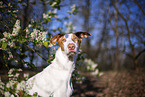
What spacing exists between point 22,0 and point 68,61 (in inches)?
100

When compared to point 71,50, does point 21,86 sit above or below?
below

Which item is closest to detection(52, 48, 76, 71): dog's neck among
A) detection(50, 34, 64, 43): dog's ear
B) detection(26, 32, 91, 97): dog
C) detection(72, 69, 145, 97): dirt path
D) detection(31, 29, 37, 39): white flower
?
detection(26, 32, 91, 97): dog

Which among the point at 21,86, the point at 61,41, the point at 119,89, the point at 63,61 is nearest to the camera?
the point at 21,86

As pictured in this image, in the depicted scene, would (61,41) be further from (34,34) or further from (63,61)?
(34,34)

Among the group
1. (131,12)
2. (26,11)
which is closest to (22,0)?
(26,11)

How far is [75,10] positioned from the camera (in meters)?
3.91

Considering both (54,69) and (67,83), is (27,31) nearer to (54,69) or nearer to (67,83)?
(54,69)

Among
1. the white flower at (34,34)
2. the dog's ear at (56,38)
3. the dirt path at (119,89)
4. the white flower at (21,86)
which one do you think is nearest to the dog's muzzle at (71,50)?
the dog's ear at (56,38)

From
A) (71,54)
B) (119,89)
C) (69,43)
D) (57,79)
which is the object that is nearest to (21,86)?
(57,79)

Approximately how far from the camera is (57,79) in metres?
2.55

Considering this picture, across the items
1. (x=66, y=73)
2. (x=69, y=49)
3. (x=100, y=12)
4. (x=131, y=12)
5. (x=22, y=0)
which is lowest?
(x=66, y=73)

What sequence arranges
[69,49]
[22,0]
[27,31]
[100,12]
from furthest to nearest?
[100,12], [22,0], [27,31], [69,49]

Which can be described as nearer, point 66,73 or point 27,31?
point 66,73

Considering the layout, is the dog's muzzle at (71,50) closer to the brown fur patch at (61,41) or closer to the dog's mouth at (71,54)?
the dog's mouth at (71,54)
